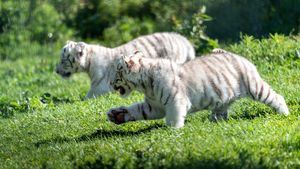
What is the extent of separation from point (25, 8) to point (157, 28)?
310 centimetres

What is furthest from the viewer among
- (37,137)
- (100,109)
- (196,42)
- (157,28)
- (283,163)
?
(157,28)

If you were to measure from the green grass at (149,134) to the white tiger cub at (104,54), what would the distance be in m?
0.38

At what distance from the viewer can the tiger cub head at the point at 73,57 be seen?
1178 centimetres

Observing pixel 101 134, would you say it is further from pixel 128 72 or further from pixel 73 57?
pixel 73 57

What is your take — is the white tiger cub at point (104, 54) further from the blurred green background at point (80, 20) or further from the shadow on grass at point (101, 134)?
the blurred green background at point (80, 20)

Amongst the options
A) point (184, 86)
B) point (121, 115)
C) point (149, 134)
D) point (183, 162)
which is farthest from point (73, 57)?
point (183, 162)

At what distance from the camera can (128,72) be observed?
8.36 metres

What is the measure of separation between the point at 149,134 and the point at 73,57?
160 inches

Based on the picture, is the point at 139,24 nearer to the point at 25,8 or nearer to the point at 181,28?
the point at 25,8

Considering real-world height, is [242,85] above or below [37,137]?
above

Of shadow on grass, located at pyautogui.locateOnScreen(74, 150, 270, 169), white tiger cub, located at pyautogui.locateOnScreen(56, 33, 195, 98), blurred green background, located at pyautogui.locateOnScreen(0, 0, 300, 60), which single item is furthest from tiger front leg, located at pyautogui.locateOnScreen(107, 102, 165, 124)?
blurred green background, located at pyautogui.locateOnScreen(0, 0, 300, 60)

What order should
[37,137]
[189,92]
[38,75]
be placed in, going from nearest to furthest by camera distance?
[189,92] < [37,137] < [38,75]

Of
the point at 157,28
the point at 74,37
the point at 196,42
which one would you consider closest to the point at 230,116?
the point at 196,42

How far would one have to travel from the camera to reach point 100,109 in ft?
32.3
